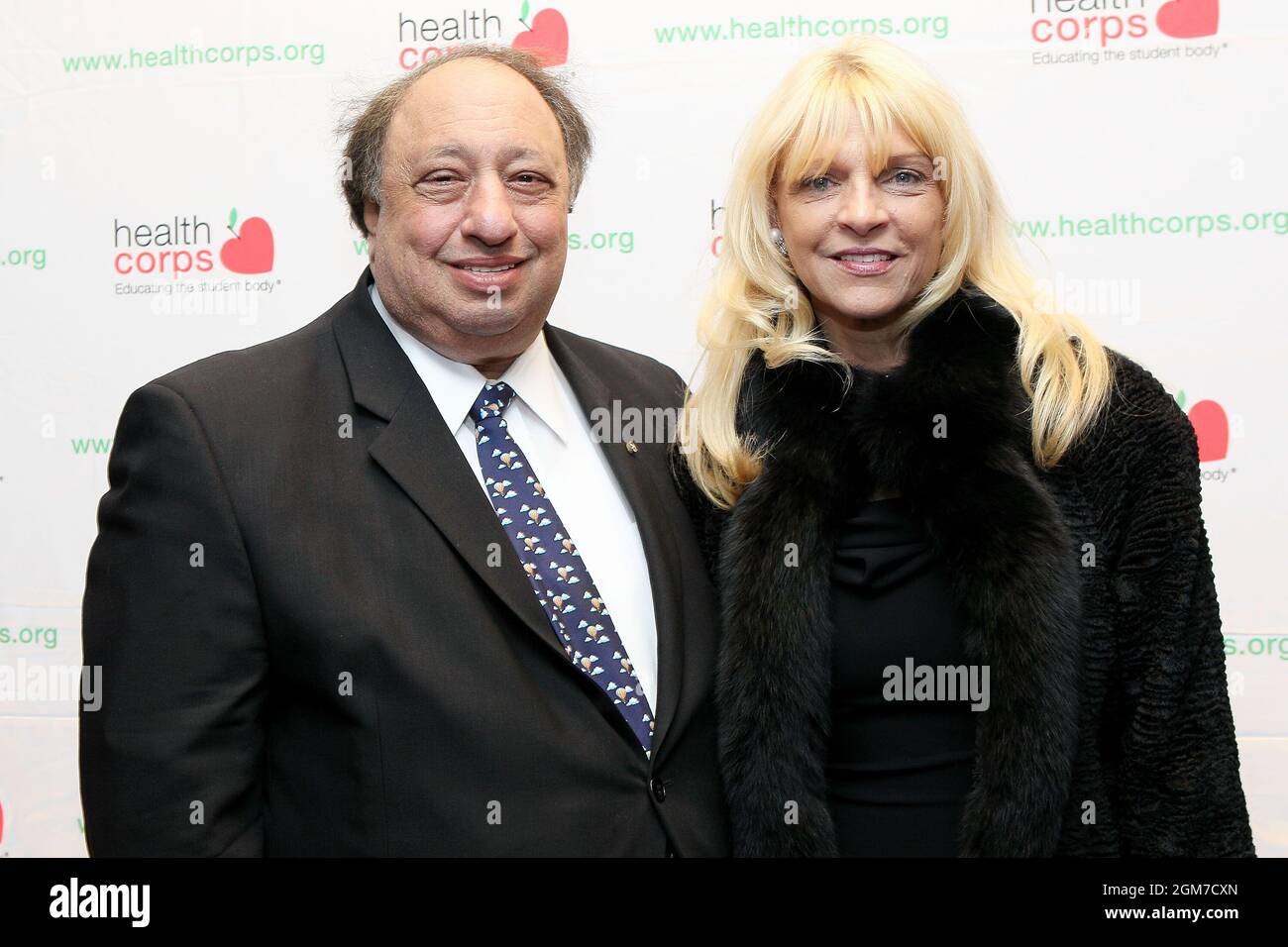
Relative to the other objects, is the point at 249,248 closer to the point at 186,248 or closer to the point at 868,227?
the point at 186,248

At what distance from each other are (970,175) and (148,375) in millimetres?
2293

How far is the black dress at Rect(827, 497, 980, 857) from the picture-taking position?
5.96ft

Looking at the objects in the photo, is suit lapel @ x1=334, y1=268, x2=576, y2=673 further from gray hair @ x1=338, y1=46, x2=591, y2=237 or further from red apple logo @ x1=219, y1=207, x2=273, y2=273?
red apple logo @ x1=219, y1=207, x2=273, y2=273

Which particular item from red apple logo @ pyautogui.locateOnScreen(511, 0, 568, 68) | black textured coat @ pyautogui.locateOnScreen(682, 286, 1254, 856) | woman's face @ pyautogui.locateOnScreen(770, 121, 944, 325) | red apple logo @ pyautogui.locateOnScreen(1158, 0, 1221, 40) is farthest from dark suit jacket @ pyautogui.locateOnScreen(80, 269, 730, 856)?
red apple logo @ pyautogui.locateOnScreen(1158, 0, 1221, 40)

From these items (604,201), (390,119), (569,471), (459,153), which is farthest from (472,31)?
(569,471)

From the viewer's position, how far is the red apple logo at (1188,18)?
2850 mm

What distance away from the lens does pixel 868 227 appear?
1.88 meters

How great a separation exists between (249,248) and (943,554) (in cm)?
215

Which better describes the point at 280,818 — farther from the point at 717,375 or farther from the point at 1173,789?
the point at 1173,789

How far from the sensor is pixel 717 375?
2.13m

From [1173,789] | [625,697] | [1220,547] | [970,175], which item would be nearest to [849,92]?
[970,175]

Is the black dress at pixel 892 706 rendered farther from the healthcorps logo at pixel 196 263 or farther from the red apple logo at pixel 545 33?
the healthcorps logo at pixel 196 263

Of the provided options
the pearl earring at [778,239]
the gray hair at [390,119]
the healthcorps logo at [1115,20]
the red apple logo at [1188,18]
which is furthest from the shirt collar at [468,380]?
the red apple logo at [1188,18]

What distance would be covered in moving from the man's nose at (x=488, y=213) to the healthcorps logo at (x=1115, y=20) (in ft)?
5.55
